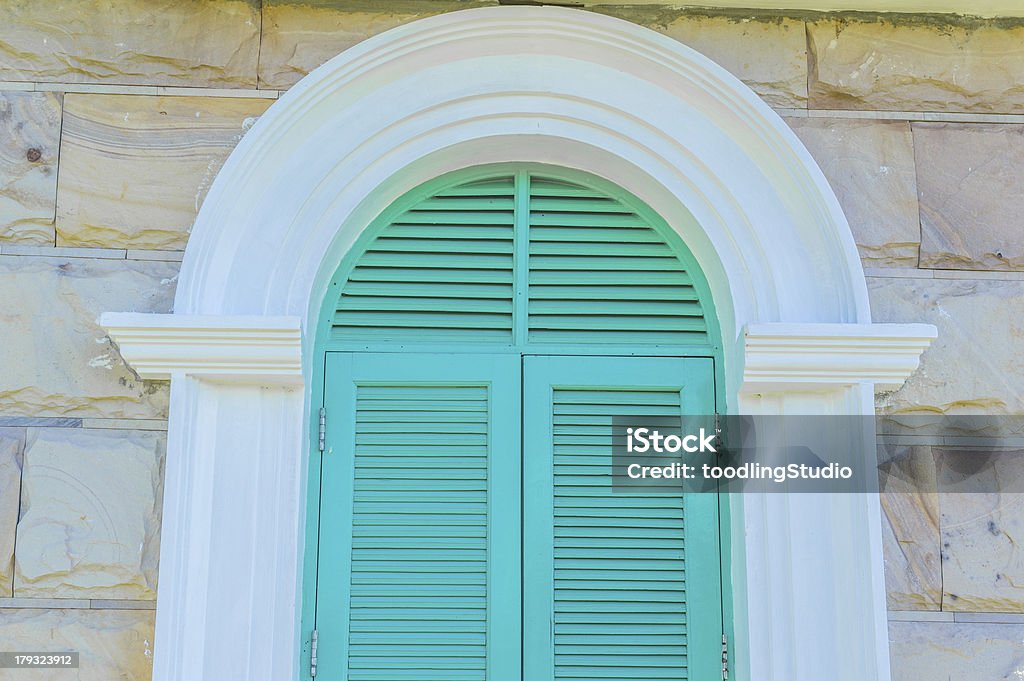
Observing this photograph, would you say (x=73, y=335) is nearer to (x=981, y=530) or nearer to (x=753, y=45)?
(x=753, y=45)

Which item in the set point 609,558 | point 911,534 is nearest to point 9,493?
point 609,558

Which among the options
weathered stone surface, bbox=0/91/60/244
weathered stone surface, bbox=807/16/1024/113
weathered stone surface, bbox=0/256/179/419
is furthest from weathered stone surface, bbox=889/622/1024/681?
weathered stone surface, bbox=0/91/60/244

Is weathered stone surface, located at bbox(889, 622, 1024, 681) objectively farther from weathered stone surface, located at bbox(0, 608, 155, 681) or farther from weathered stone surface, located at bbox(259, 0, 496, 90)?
weathered stone surface, located at bbox(259, 0, 496, 90)

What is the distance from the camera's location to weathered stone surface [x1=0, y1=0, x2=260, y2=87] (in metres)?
3.95

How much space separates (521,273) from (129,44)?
1493 millimetres

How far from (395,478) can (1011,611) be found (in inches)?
76.3

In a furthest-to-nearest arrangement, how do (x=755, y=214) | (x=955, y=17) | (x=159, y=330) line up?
(x=955, y=17)
(x=755, y=214)
(x=159, y=330)

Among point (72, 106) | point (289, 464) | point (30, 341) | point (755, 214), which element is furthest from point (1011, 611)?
point (72, 106)

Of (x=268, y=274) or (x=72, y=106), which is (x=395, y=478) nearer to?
(x=268, y=274)

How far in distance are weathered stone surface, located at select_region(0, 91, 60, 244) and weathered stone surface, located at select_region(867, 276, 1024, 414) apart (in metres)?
2.67

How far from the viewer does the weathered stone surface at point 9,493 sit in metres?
3.57

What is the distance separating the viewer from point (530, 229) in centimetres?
406

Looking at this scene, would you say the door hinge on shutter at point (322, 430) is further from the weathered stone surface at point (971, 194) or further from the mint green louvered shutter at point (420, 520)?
the weathered stone surface at point (971, 194)

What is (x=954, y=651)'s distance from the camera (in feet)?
11.9
